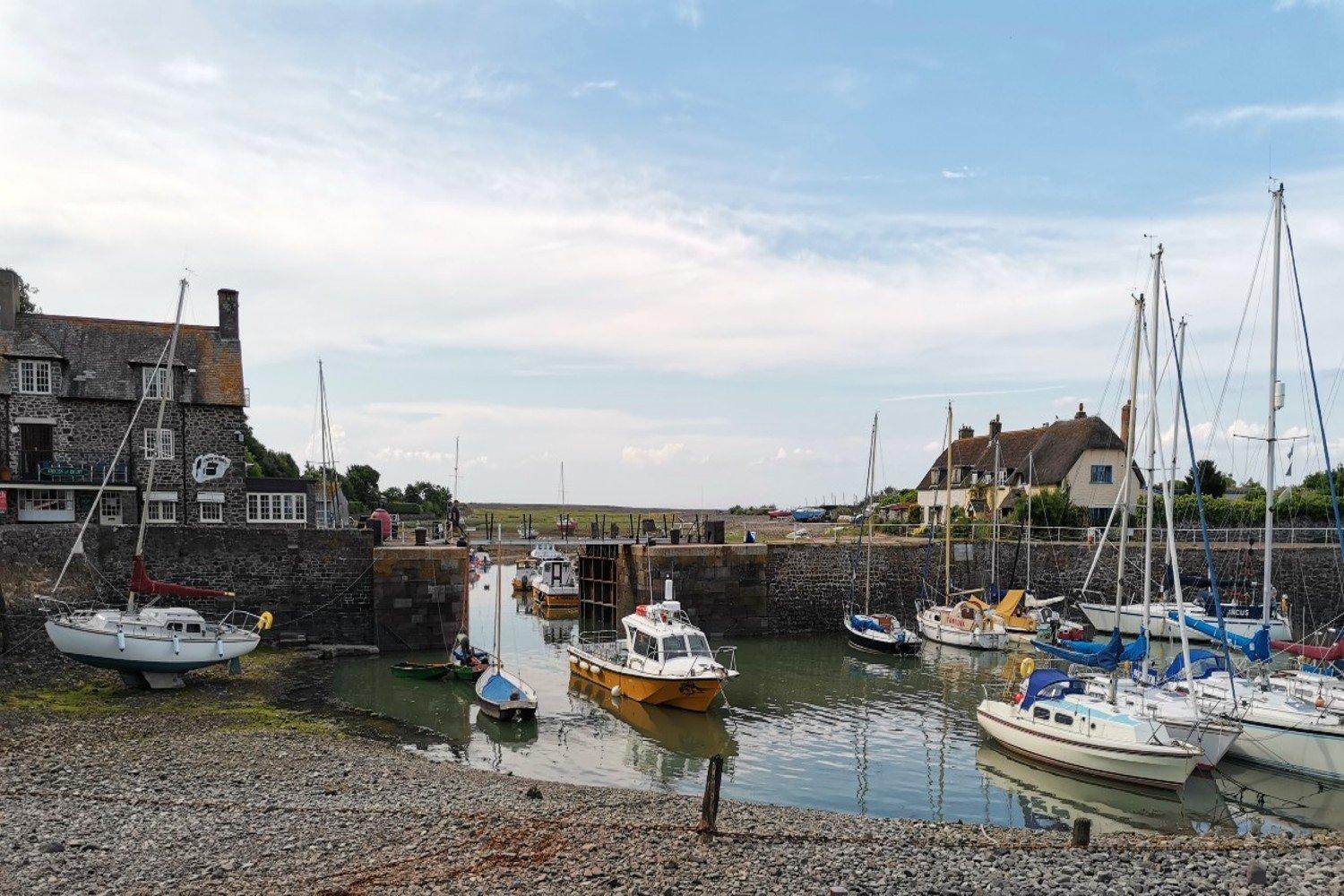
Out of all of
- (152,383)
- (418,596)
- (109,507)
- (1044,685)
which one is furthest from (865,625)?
(109,507)

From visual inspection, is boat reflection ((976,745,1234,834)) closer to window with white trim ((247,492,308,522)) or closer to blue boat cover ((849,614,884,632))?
blue boat cover ((849,614,884,632))

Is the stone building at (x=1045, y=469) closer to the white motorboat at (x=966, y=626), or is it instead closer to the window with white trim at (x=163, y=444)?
the white motorboat at (x=966, y=626)

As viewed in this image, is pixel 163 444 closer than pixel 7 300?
Yes

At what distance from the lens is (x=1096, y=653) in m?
26.7

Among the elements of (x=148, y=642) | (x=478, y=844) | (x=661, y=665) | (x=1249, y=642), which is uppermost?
(x=148, y=642)

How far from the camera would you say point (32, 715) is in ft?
79.3

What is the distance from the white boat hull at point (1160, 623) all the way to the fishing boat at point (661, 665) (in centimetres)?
1775

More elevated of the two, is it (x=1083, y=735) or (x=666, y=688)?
(x=1083, y=735)

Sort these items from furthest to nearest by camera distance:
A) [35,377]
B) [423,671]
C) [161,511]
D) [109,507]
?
1. [161,511]
2. [109,507]
3. [35,377]
4. [423,671]

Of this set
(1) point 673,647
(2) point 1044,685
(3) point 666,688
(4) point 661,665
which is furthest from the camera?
(1) point 673,647

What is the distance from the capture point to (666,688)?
2780 centimetres

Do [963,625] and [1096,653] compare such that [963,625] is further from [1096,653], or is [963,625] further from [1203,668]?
[1203,668]

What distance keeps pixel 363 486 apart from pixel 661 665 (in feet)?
236

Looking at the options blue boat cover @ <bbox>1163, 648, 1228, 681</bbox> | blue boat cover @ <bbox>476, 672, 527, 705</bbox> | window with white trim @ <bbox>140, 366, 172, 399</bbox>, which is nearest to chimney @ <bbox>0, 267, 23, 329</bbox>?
window with white trim @ <bbox>140, 366, 172, 399</bbox>
